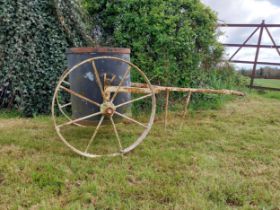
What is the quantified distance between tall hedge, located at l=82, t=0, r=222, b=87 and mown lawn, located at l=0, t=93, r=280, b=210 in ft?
3.64

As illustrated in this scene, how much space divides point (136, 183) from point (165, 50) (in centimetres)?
261

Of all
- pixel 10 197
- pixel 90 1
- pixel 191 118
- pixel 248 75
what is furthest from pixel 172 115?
pixel 248 75

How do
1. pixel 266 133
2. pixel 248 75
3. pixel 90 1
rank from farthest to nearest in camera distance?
1. pixel 248 75
2. pixel 90 1
3. pixel 266 133

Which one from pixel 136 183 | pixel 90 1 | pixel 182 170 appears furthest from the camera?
pixel 90 1

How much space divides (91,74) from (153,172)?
1.07 meters

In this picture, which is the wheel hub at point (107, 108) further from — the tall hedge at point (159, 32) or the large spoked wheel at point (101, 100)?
the tall hedge at point (159, 32)

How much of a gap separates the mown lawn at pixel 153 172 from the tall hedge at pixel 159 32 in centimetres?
111

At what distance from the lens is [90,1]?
192 inches

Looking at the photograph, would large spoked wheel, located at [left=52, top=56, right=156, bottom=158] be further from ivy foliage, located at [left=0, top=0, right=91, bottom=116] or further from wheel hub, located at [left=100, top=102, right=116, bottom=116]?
ivy foliage, located at [left=0, top=0, right=91, bottom=116]

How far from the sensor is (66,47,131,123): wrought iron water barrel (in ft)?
9.82

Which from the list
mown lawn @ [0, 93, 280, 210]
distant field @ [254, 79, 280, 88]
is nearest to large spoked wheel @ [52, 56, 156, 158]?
mown lawn @ [0, 93, 280, 210]

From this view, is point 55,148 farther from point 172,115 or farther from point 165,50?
point 165,50

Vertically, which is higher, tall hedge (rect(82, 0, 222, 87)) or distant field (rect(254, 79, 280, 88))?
tall hedge (rect(82, 0, 222, 87))

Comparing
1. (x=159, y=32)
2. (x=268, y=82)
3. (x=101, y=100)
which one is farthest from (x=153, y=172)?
(x=268, y=82)
